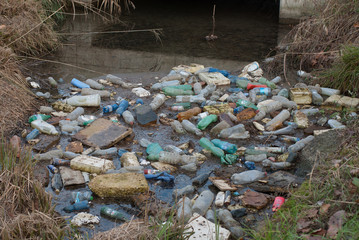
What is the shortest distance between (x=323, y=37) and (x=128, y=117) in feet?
11.5

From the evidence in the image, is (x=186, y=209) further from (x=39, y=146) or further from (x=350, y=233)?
(x=39, y=146)

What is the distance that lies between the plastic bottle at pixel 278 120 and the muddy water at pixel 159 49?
291 mm

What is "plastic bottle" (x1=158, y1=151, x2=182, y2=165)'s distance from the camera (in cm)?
422

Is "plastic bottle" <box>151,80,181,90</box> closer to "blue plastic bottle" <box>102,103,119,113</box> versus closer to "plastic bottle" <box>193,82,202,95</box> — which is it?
"plastic bottle" <box>193,82,202,95</box>

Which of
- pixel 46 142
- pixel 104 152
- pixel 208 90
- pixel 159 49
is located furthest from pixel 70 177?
pixel 159 49

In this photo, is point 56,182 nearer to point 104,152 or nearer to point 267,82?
point 104,152

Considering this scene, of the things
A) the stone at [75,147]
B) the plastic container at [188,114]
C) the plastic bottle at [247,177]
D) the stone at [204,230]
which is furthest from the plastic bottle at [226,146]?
the stone at [75,147]

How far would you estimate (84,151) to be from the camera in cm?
443

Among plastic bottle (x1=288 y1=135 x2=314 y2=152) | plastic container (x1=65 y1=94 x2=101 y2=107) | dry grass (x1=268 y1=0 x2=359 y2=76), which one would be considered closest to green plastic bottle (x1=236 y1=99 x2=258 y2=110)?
plastic bottle (x1=288 y1=135 x2=314 y2=152)

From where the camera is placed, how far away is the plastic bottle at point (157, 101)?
17.9 ft

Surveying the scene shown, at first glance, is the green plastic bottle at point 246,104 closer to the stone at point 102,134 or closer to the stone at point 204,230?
the stone at point 102,134

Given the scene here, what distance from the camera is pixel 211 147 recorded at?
4461 millimetres

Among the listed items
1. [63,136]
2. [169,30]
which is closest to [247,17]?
[169,30]

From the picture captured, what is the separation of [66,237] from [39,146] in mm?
1621
